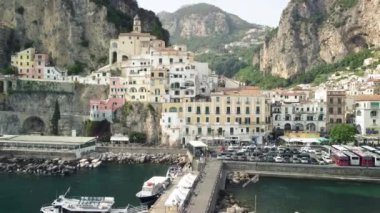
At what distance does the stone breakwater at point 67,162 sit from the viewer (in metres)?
60.0

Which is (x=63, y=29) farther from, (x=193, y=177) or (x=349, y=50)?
(x=349, y=50)

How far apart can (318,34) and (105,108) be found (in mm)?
86837

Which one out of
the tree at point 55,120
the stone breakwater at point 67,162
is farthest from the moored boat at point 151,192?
the tree at point 55,120

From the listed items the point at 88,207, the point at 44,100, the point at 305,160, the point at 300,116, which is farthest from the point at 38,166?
the point at 300,116

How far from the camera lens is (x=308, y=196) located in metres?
48.5

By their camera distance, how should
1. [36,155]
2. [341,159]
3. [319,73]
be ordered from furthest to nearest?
[319,73] < [36,155] < [341,159]

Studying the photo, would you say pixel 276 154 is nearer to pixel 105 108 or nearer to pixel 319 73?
pixel 105 108

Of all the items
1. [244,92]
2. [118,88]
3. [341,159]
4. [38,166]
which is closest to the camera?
[341,159]

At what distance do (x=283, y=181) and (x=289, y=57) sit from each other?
99.0 metres

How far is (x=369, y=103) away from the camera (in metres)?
71.6

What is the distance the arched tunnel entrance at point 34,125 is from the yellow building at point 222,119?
2063 centimetres

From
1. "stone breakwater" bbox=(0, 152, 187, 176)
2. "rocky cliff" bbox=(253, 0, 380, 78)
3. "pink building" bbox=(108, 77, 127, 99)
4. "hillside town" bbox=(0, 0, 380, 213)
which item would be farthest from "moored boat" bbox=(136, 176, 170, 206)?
"rocky cliff" bbox=(253, 0, 380, 78)

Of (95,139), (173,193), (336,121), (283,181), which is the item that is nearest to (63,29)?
(95,139)

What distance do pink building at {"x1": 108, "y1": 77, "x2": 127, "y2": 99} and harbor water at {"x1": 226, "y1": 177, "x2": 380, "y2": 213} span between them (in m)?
29.8
